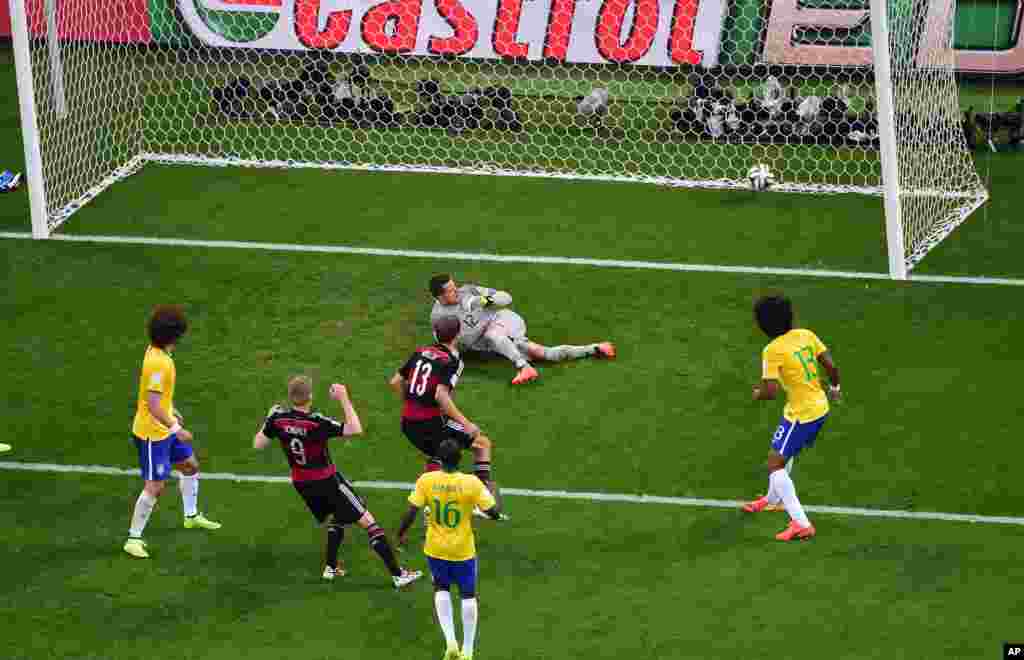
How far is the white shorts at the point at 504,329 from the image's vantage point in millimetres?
16484

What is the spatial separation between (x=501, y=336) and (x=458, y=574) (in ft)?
15.7

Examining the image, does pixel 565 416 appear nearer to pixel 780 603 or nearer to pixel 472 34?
pixel 780 603

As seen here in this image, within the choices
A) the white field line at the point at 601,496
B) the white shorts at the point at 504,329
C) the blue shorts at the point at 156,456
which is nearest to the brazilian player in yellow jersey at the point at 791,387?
the white field line at the point at 601,496

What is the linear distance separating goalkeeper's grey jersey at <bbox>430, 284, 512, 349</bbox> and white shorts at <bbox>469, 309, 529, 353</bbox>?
4 centimetres

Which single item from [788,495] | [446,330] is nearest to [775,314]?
[788,495]

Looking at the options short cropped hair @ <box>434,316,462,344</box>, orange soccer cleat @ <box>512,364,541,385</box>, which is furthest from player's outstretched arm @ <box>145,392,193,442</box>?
orange soccer cleat @ <box>512,364,541,385</box>

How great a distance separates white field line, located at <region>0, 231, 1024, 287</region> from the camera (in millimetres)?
18234

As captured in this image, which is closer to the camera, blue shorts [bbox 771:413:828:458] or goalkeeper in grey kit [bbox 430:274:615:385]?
blue shorts [bbox 771:413:828:458]

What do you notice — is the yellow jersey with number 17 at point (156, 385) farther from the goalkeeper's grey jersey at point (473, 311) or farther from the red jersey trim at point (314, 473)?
the goalkeeper's grey jersey at point (473, 311)

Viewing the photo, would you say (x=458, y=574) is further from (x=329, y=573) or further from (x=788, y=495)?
(x=788, y=495)

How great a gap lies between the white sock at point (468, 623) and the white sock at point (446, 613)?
0.10m

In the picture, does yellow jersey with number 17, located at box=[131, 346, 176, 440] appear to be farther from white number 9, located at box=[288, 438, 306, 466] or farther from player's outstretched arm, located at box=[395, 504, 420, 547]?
player's outstretched arm, located at box=[395, 504, 420, 547]

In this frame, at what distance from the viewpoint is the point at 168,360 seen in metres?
13.2

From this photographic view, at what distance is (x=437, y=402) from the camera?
13.5m
